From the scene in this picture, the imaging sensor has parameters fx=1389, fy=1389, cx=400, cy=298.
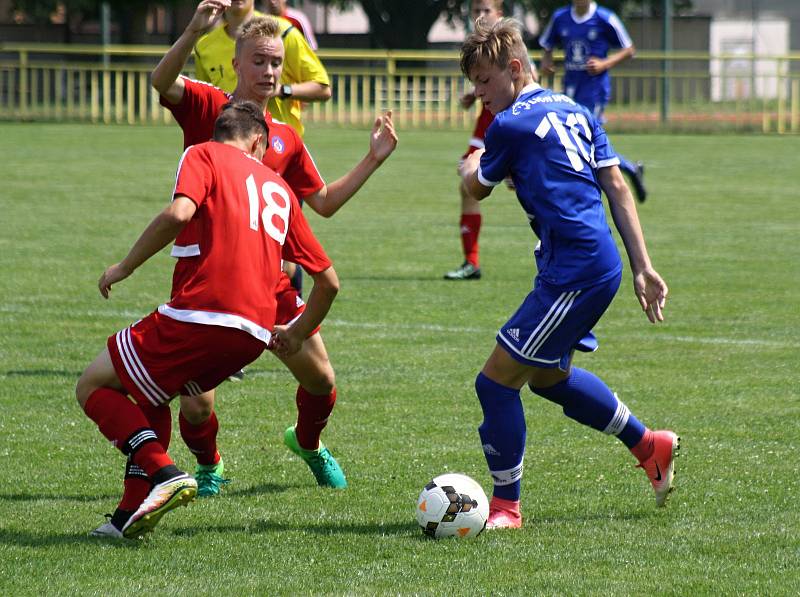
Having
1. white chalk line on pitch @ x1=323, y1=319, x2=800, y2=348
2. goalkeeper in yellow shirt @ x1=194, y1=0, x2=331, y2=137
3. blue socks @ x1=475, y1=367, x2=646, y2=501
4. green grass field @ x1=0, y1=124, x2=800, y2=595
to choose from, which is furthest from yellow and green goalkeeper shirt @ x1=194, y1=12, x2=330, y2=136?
blue socks @ x1=475, y1=367, x2=646, y2=501

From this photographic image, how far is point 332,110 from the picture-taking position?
30844 millimetres

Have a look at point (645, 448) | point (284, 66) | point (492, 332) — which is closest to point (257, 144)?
point (645, 448)

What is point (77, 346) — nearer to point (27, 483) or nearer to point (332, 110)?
point (27, 483)

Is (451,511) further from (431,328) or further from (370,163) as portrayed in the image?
(431,328)

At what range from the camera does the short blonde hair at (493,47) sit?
190 inches

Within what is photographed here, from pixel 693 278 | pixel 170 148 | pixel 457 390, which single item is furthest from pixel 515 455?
pixel 170 148

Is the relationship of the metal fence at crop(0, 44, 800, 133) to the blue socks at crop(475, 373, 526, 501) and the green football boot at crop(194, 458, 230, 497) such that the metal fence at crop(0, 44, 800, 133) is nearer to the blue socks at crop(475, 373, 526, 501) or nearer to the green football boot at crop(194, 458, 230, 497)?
the green football boot at crop(194, 458, 230, 497)

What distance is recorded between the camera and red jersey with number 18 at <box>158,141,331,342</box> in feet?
14.9

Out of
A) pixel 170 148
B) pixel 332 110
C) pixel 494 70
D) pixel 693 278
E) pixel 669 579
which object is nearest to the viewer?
pixel 669 579

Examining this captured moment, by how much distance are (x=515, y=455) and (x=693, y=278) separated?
670 centimetres

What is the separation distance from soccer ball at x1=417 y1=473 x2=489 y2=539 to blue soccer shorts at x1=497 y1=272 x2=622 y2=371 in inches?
20.0

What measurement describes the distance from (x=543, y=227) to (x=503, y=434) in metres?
0.75

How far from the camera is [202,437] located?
5516 mm

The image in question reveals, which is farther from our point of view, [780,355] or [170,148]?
[170,148]
